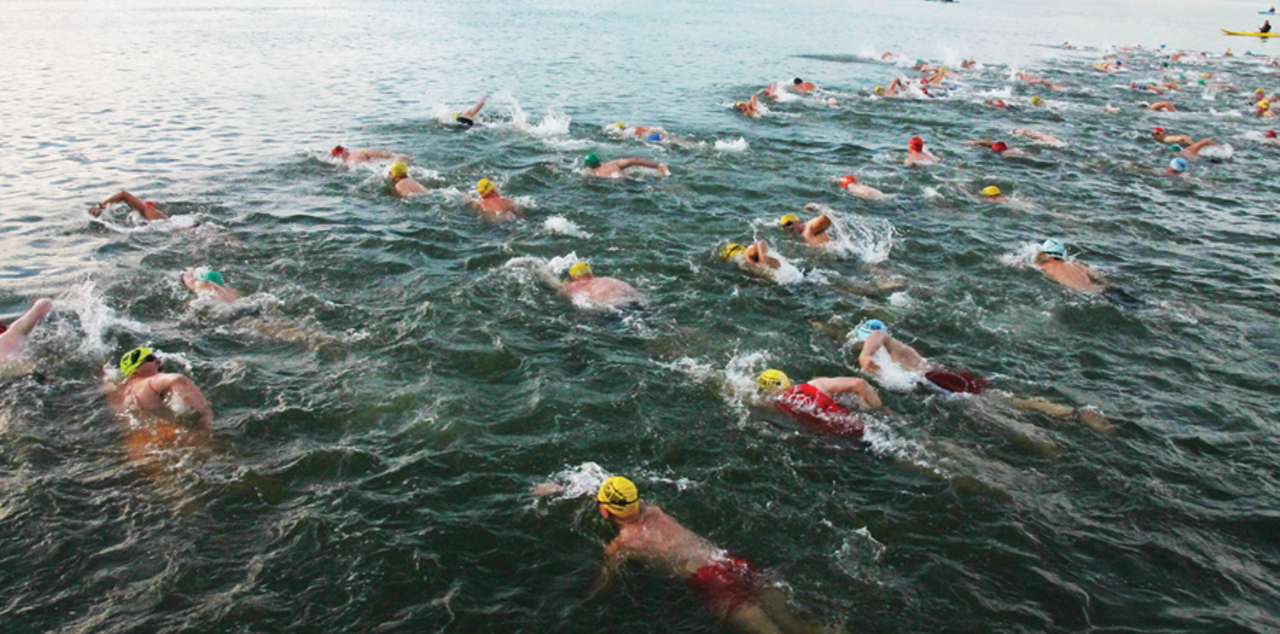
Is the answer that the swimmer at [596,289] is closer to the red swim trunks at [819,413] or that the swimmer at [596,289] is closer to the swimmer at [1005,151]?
the red swim trunks at [819,413]

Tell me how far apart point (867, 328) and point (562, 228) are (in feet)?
19.2

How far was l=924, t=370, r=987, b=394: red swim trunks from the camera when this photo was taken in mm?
8086

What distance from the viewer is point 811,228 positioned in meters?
12.1

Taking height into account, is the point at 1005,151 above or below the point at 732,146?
below

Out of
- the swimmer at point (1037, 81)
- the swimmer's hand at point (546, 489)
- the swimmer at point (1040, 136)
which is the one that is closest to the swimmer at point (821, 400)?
the swimmer's hand at point (546, 489)

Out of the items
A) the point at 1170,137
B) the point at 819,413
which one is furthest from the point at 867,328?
the point at 1170,137

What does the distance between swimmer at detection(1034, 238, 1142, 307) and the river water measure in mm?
380

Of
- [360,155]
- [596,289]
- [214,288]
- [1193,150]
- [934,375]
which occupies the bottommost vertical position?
[934,375]

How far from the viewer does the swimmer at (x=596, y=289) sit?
9930mm

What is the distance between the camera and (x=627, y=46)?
1578 inches

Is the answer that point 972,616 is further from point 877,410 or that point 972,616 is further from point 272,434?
point 272,434

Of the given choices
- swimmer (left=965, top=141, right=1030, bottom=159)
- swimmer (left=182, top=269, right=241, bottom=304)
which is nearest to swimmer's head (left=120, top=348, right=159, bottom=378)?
swimmer (left=182, top=269, right=241, bottom=304)

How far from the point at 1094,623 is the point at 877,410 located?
2.87 metres

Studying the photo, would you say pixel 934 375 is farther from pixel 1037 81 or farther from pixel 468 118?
pixel 1037 81
